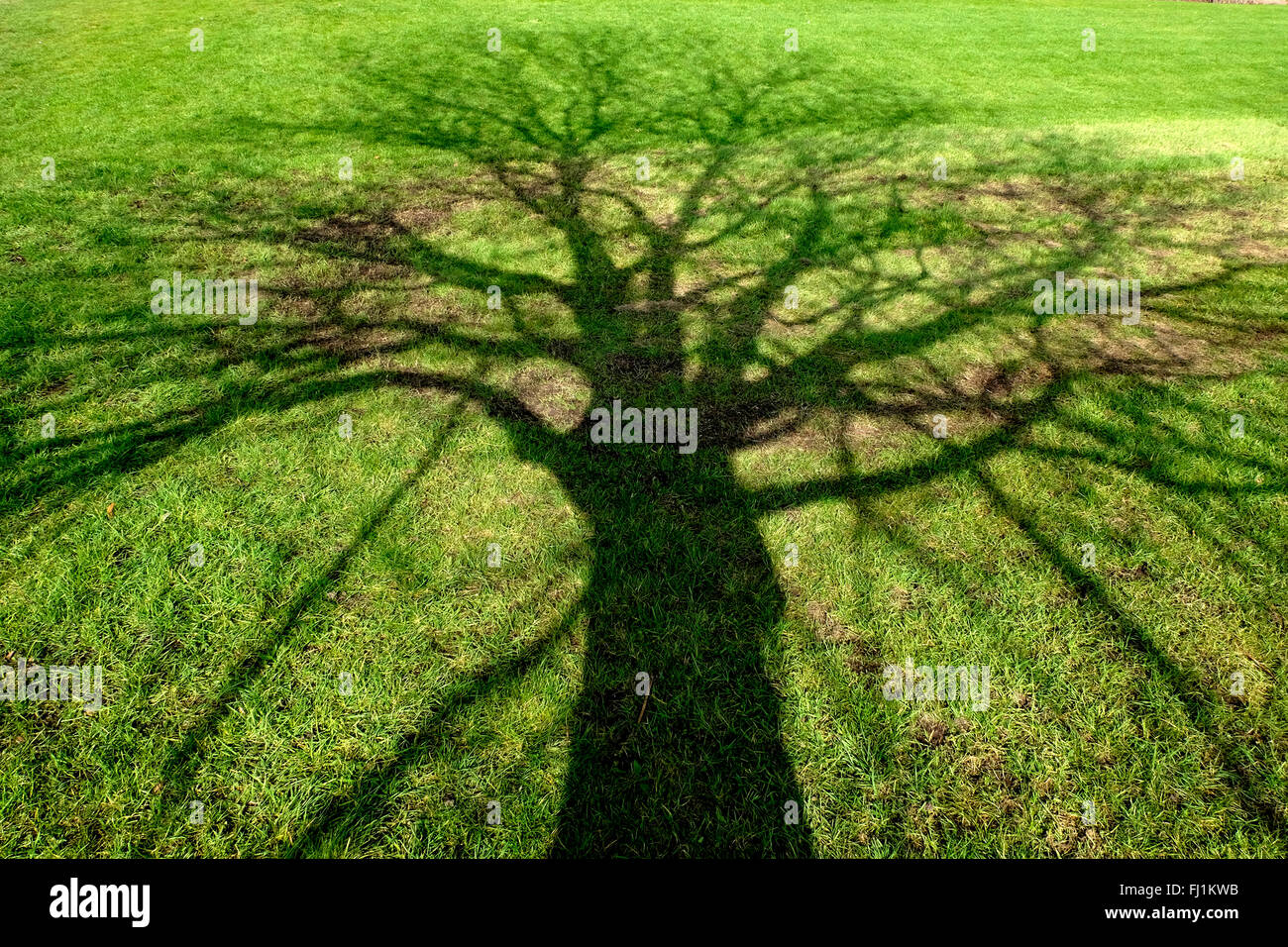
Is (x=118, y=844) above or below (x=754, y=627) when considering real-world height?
below

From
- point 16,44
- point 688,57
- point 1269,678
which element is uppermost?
point 688,57

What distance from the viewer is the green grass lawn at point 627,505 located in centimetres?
260

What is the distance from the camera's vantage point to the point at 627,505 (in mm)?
3828

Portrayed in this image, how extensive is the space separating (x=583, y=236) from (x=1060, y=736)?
618 centimetres

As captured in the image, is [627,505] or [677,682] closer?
[677,682]

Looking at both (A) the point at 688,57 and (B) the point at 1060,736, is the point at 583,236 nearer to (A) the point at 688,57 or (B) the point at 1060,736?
(B) the point at 1060,736

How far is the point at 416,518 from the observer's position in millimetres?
3689

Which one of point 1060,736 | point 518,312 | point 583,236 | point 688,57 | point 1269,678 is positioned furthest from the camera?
point 688,57

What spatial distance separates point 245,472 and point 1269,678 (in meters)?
5.87

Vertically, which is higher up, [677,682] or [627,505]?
[627,505]

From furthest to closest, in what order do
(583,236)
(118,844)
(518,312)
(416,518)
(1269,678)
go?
(583,236) → (518,312) → (416,518) → (1269,678) → (118,844)

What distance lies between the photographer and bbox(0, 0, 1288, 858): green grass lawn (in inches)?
103

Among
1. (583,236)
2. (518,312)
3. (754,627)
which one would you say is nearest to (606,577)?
(754,627)
